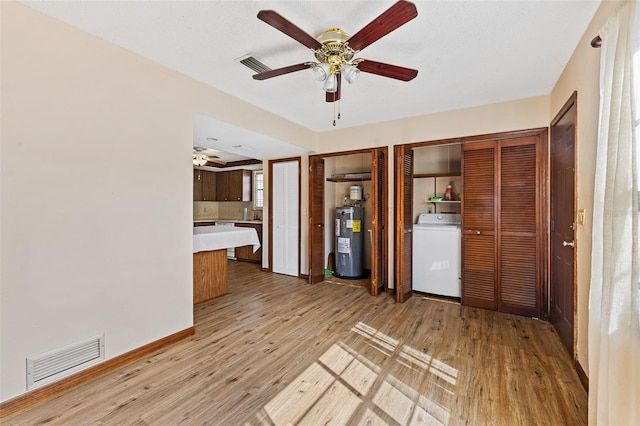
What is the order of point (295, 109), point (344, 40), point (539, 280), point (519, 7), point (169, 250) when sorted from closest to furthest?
point (519, 7) < point (344, 40) < point (169, 250) < point (539, 280) < point (295, 109)

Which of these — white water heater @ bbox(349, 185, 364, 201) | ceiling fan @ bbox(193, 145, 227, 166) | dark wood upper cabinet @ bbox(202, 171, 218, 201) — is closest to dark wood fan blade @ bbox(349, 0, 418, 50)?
white water heater @ bbox(349, 185, 364, 201)

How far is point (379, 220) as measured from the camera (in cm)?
421

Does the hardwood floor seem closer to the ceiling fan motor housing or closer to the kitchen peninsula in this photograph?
the kitchen peninsula

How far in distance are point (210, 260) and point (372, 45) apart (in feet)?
10.5

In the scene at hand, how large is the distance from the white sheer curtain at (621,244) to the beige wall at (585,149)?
1.80 feet

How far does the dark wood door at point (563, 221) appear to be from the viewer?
7.69 feet

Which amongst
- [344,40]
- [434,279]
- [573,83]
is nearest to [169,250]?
[344,40]

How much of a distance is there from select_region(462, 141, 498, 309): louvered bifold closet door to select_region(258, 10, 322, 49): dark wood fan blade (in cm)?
259

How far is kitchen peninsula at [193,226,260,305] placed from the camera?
12.0 feet

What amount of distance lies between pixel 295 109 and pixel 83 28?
82.6 inches

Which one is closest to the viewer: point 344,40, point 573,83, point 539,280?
point 344,40

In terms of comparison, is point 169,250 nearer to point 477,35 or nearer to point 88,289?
point 88,289

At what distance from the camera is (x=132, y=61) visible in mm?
2291

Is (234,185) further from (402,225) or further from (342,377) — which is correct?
(342,377)
